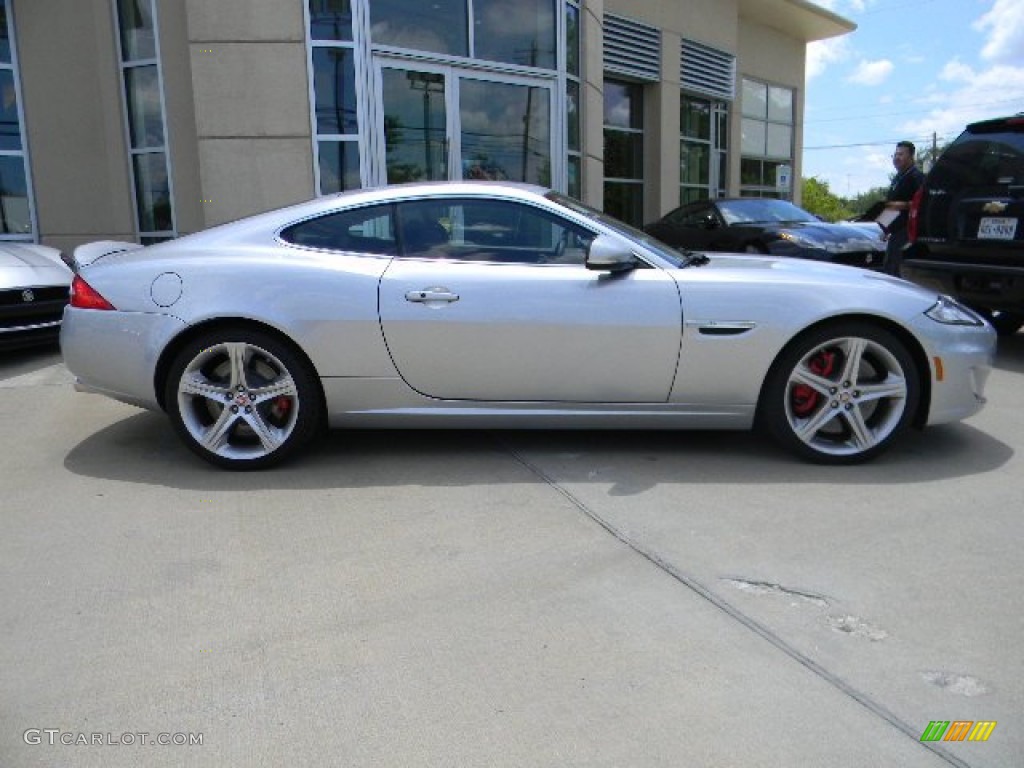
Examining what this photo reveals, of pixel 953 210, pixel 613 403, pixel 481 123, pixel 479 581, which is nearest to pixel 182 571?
pixel 479 581

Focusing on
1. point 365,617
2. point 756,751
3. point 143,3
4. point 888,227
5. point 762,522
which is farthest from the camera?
point 143,3

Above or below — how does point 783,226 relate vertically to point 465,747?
above

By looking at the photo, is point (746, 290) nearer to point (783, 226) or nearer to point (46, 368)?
point (46, 368)

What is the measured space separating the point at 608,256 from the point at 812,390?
1.27m

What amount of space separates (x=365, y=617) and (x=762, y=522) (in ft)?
5.57

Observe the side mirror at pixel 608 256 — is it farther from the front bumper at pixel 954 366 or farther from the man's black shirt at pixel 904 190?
the man's black shirt at pixel 904 190

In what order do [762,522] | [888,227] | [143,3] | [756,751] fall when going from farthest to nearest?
[143,3] → [888,227] → [762,522] → [756,751]

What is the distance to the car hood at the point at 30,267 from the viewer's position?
6.51 m

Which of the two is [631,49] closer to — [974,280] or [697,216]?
[697,216]

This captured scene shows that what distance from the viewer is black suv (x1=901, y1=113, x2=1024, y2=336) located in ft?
19.9

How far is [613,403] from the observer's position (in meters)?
4.02

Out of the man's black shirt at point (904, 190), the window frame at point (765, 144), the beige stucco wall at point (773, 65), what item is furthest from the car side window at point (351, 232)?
the window frame at point (765, 144)

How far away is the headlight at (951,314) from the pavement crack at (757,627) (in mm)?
2019

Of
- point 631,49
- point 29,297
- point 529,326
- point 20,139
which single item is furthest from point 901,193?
point 20,139
